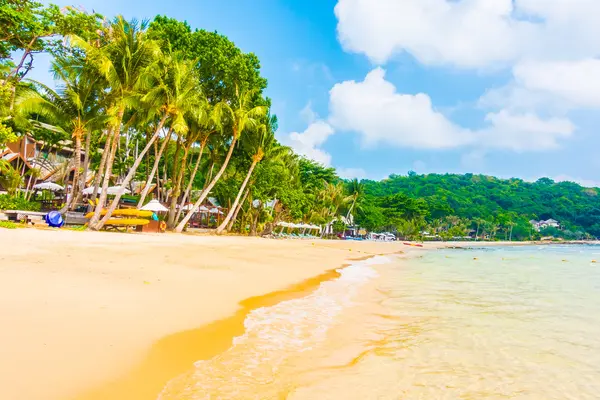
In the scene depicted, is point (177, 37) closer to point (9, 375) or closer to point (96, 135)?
point (96, 135)

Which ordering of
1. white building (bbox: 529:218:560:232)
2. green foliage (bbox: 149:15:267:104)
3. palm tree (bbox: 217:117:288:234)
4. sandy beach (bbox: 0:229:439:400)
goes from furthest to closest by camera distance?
white building (bbox: 529:218:560:232) → palm tree (bbox: 217:117:288:234) → green foliage (bbox: 149:15:267:104) → sandy beach (bbox: 0:229:439:400)

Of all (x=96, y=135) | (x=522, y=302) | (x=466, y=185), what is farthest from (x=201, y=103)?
(x=466, y=185)

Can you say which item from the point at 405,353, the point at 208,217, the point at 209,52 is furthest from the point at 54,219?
the point at 208,217

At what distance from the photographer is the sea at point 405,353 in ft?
9.61

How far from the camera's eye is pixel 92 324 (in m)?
3.58

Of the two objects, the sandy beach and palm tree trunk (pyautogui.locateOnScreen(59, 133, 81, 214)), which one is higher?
palm tree trunk (pyautogui.locateOnScreen(59, 133, 81, 214))

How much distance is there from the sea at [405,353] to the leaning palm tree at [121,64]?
1332 cm

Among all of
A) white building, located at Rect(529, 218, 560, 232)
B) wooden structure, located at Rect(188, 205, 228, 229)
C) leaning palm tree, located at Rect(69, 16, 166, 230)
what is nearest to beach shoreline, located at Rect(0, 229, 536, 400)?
leaning palm tree, located at Rect(69, 16, 166, 230)

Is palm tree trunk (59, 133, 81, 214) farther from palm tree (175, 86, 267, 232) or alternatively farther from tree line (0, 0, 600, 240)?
palm tree (175, 86, 267, 232)

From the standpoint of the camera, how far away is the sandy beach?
2.55 metres

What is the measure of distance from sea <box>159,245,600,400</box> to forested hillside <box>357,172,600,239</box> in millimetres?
67290

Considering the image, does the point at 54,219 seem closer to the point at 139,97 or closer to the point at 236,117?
the point at 139,97

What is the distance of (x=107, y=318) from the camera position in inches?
151

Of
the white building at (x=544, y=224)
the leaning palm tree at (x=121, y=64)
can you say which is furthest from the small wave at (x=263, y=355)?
the white building at (x=544, y=224)
